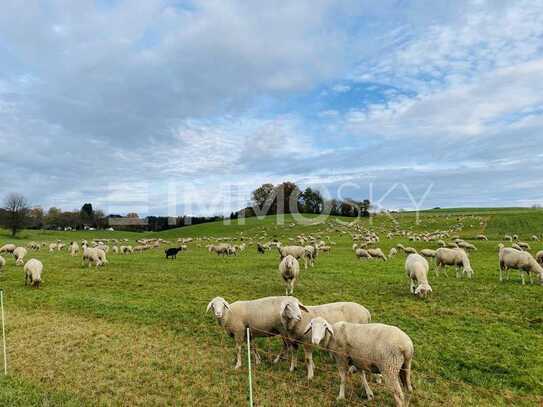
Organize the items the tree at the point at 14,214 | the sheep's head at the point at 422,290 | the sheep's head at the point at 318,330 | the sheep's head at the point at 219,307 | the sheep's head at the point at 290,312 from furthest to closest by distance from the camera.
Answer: the tree at the point at 14,214 < the sheep's head at the point at 422,290 < the sheep's head at the point at 219,307 < the sheep's head at the point at 290,312 < the sheep's head at the point at 318,330

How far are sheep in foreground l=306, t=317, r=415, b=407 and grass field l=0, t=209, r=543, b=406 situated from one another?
2.40 ft

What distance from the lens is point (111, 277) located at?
74.7 feet

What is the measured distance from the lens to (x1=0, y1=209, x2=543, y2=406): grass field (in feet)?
23.9

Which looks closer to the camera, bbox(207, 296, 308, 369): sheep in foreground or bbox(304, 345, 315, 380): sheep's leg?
bbox(304, 345, 315, 380): sheep's leg

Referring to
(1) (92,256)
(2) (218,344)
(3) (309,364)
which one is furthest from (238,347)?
(1) (92,256)

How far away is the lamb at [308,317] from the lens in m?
8.21

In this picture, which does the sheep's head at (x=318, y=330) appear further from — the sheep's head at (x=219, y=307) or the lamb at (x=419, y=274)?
the lamb at (x=419, y=274)

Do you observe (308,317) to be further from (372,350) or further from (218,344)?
(218,344)

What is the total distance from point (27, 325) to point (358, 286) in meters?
14.8

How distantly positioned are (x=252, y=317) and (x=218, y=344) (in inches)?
74.6

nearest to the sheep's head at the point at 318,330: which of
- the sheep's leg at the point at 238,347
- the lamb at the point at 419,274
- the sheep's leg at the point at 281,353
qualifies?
the sheep's leg at the point at 281,353

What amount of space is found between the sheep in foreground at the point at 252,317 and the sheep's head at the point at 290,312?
6cm

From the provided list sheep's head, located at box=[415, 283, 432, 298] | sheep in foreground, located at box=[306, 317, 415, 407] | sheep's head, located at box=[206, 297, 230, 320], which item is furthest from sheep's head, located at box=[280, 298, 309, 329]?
sheep's head, located at box=[415, 283, 432, 298]

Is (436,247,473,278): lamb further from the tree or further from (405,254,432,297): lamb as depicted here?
the tree
